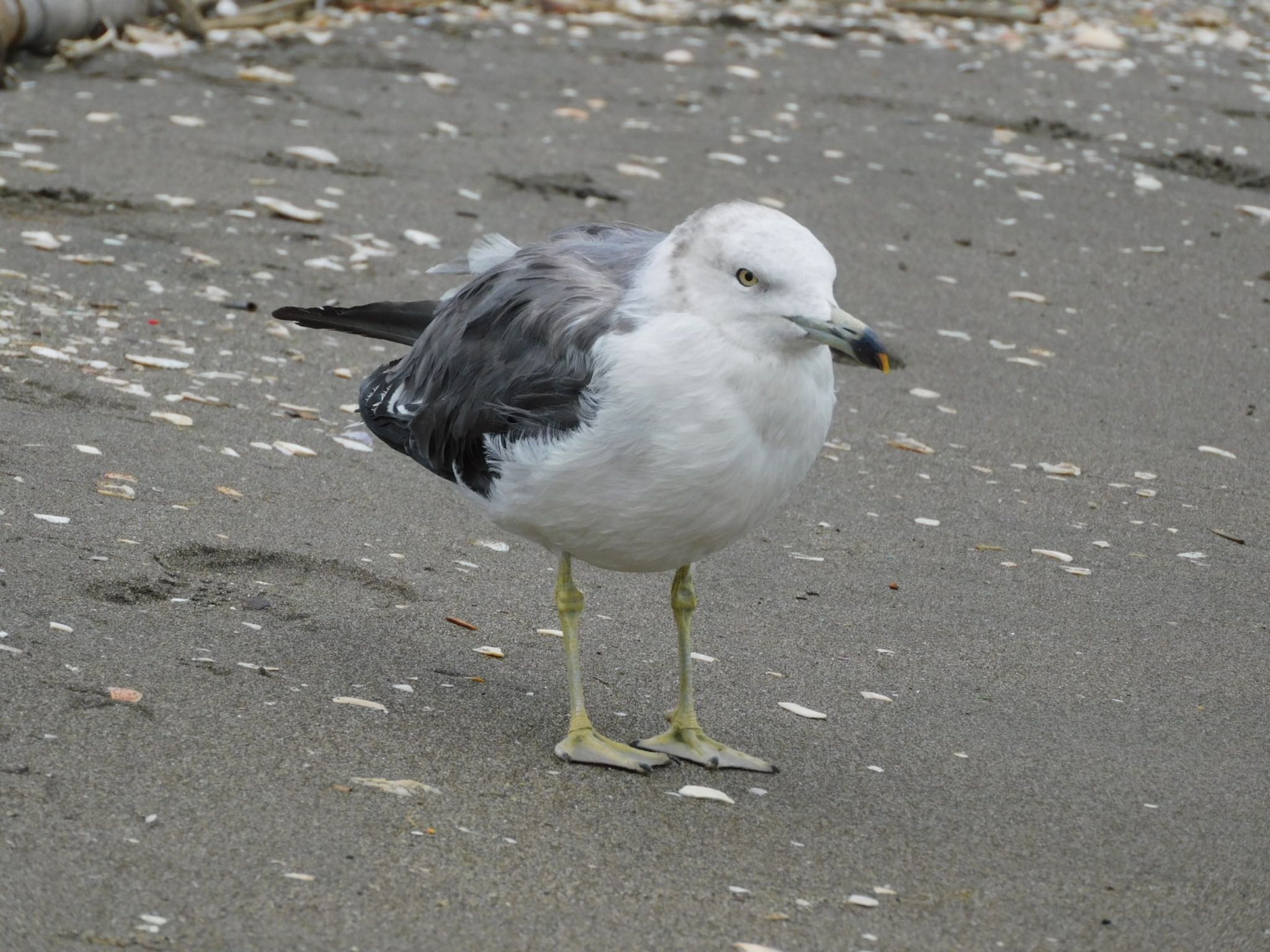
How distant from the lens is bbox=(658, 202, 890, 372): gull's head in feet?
11.1

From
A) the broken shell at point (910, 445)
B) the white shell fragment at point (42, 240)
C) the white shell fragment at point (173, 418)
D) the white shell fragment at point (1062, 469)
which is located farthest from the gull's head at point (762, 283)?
the white shell fragment at point (42, 240)

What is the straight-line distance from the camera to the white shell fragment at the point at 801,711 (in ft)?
14.0

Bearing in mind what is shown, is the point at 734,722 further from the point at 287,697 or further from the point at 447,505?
the point at 447,505

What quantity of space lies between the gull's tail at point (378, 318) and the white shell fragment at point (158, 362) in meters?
1.58

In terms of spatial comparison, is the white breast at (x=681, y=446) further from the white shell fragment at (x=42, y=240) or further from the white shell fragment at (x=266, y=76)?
the white shell fragment at (x=266, y=76)

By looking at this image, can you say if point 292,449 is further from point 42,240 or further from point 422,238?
point 422,238

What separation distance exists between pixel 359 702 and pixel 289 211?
4.17 metres

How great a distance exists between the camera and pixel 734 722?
4.27 m

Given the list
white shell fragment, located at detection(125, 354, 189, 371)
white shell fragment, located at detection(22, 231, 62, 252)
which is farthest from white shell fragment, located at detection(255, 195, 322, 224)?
white shell fragment, located at detection(125, 354, 189, 371)

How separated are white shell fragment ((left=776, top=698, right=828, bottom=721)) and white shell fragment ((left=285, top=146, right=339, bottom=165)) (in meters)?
5.01

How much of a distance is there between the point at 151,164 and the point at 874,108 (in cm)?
467

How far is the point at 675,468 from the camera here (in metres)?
3.52

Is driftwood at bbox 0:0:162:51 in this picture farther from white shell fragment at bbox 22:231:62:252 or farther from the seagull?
the seagull

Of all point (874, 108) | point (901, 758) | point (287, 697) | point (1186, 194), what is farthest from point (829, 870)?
point (874, 108)
